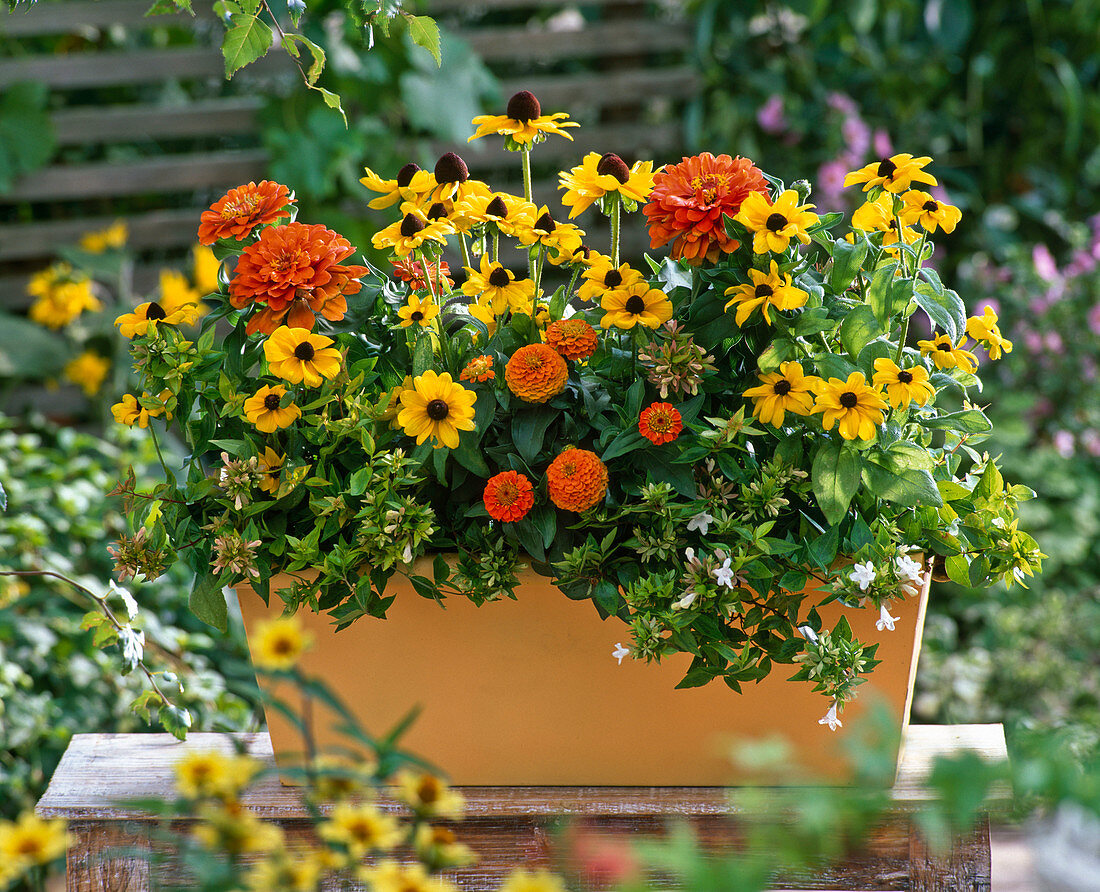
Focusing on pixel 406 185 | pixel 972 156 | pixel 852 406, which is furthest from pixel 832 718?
pixel 972 156

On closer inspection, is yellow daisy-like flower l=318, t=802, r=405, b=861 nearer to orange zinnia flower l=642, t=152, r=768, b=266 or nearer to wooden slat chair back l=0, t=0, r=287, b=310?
orange zinnia flower l=642, t=152, r=768, b=266

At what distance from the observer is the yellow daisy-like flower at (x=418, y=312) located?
774 millimetres

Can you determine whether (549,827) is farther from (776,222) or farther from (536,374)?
(776,222)

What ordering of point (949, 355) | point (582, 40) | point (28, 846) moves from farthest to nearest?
point (582, 40) < point (949, 355) < point (28, 846)

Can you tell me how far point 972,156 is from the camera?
2.50 m

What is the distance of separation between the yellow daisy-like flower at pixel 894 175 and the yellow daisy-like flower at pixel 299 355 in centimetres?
43

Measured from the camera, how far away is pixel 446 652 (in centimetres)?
81

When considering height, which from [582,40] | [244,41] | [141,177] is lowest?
[244,41]

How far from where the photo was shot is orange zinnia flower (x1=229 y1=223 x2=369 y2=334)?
2.43 ft

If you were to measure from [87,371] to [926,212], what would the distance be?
1.88 metres

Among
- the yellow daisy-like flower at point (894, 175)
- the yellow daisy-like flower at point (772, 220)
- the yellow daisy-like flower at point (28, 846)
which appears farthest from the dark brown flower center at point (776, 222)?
the yellow daisy-like flower at point (28, 846)

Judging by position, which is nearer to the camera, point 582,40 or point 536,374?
point 536,374

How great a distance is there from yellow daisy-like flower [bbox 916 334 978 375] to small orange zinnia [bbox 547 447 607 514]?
0.30 metres

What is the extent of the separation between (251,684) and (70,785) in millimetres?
613
